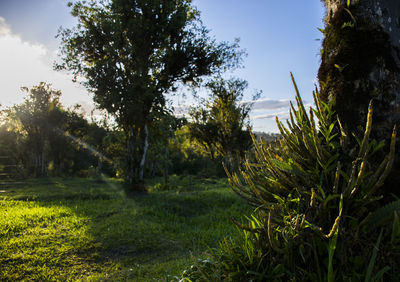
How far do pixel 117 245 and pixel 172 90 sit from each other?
14252 mm

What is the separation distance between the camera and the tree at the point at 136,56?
16438mm

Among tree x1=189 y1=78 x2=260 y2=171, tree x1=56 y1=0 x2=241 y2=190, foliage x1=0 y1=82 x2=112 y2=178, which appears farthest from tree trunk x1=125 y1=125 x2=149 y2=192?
foliage x1=0 y1=82 x2=112 y2=178

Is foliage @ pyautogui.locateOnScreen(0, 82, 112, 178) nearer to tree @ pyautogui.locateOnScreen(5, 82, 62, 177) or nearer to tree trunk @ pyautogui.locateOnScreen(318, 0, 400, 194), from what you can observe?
tree @ pyautogui.locateOnScreen(5, 82, 62, 177)

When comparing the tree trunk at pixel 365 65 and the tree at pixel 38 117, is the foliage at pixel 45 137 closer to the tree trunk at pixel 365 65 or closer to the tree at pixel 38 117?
the tree at pixel 38 117

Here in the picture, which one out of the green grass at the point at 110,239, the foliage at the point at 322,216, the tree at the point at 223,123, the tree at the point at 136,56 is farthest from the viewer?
the tree at the point at 223,123

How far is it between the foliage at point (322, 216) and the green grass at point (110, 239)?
0.76 m

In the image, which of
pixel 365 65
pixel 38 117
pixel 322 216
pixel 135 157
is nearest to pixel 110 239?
pixel 322 216

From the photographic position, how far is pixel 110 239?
7629 millimetres

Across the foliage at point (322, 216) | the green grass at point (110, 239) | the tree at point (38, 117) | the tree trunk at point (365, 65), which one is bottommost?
the green grass at point (110, 239)

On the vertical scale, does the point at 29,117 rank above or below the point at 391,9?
above

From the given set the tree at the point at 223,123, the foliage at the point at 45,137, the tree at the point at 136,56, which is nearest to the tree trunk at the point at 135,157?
the tree at the point at 136,56

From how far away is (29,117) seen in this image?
36.4 m

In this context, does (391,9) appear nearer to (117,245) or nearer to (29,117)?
(117,245)

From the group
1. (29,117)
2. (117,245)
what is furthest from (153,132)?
(29,117)
